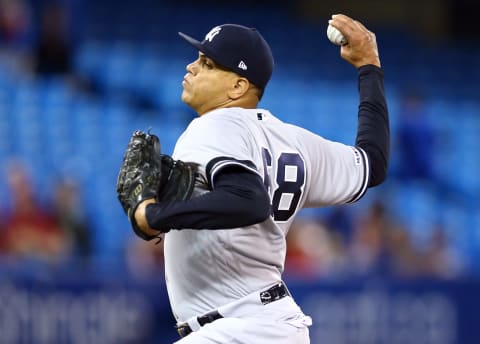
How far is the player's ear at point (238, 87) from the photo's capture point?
11.3 ft

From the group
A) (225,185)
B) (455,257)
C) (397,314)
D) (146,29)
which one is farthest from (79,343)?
(146,29)

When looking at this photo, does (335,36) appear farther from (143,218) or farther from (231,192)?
(143,218)

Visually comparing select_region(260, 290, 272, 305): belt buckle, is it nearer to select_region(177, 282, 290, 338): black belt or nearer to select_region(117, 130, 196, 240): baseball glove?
select_region(177, 282, 290, 338): black belt

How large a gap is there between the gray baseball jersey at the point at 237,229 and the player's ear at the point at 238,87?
7cm

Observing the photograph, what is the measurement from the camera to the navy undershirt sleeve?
120 inches

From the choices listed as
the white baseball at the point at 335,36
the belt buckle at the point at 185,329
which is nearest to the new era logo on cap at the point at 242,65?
the white baseball at the point at 335,36

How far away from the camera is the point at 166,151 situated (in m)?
9.54

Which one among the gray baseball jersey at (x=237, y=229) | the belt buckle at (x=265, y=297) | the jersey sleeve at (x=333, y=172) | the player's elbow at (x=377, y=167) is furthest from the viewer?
the player's elbow at (x=377, y=167)

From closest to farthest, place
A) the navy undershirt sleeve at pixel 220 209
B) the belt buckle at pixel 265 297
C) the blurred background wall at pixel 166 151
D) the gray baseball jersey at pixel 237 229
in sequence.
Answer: the navy undershirt sleeve at pixel 220 209 < the gray baseball jersey at pixel 237 229 < the belt buckle at pixel 265 297 < the blurred background wall at pixel 166 151

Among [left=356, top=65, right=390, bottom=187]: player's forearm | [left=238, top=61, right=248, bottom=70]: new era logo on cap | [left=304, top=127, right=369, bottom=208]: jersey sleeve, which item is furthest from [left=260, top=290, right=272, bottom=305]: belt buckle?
[left=238, top=61, right=248, bottom=70]: new era logo on cap

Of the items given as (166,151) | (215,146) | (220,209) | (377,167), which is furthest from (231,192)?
(166,151)

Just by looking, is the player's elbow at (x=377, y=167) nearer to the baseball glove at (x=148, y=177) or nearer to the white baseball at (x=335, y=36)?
the white baseball at (x=335, y=36)

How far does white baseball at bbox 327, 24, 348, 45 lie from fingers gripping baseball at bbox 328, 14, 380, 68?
0.5 inches

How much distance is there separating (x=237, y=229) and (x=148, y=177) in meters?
0.33
